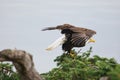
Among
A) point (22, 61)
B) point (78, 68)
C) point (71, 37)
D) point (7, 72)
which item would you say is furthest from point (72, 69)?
point (71, 37)

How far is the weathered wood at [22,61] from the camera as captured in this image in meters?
7.74

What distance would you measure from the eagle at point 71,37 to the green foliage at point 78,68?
1134 mm

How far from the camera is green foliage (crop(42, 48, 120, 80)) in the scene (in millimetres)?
9263

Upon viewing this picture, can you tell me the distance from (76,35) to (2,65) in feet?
11.8

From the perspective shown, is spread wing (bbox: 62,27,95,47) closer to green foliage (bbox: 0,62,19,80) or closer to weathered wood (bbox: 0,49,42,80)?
green foliage (bbox: 0,62,19,80)

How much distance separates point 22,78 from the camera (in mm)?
8422

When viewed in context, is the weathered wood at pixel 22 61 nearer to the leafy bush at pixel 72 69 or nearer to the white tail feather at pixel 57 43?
the leafy bush at pixel 72 69

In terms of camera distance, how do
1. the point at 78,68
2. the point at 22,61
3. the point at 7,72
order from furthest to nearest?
1. the point at 7,72
2. the point at 78,68
3. the point at 22,61

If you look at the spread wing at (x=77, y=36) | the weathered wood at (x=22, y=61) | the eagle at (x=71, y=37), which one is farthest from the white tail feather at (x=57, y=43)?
the weathered wood at (x=22, y=61)

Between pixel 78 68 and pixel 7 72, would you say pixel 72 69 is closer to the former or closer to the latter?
pixel 78 68

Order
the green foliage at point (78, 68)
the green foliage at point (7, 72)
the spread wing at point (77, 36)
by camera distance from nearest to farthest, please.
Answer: the green foliage at point (78, 68) → the green foliage at point (7, 72) → the spread wing at point (77, 36)

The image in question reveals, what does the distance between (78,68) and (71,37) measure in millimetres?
3758

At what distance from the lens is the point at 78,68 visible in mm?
10109

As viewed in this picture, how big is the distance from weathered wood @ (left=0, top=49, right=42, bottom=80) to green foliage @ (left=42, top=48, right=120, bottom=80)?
117 centimetres
